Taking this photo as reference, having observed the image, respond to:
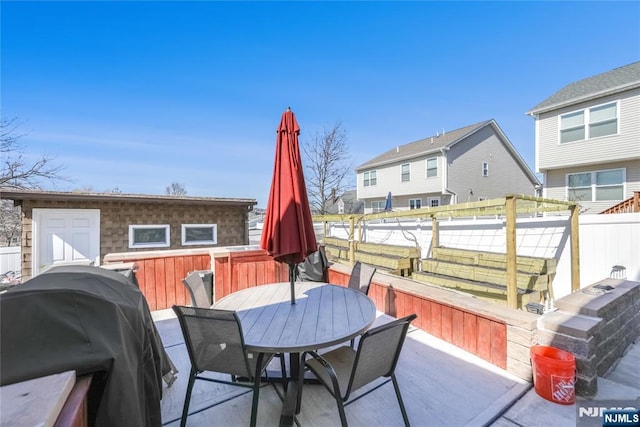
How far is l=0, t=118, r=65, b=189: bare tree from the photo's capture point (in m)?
9.80

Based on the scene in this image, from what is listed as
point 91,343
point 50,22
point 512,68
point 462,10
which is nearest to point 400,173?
point 512,68

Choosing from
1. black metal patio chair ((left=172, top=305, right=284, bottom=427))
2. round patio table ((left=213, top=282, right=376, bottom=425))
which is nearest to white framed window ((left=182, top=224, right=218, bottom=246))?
round patio table ((left=213, top=282, right=376, bottom=425))

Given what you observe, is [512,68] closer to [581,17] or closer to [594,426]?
[581,17]

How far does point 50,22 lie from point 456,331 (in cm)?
995

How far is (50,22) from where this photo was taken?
614 cm

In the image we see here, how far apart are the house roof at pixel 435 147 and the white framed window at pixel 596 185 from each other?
5.73 meters

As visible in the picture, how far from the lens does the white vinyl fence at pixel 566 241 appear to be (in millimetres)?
5141

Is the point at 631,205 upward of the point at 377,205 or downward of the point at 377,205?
downward

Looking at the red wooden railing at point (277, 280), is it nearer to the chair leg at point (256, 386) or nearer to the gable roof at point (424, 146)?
the chair leg at point (256, 386)

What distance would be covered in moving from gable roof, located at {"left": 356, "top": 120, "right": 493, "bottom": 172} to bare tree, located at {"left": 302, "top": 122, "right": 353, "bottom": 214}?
1.94 metres

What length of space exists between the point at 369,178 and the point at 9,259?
1761 cm

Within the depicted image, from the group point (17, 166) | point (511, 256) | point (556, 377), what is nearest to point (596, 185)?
point (511, 256)

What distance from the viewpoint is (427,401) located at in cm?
232

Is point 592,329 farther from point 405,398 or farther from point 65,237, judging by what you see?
point 65,237
